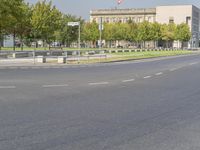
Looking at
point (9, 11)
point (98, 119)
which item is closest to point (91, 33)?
point (9, 11)

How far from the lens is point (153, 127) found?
864 cm

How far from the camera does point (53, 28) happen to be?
7175 centimetres

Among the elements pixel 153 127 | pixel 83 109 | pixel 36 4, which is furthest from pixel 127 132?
pixel 36 4

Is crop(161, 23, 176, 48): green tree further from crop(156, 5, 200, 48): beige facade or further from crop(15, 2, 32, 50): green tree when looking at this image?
crop(15, 2, 32, 50): green tree

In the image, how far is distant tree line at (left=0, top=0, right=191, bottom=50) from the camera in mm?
49506

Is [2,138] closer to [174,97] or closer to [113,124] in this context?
[113,124]

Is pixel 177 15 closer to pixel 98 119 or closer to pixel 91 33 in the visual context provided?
pixel 91 33

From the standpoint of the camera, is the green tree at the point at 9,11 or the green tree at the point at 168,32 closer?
the green tree at the point at 9,11

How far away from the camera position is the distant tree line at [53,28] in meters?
49.5

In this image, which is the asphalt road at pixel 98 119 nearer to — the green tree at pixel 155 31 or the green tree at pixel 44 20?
the green tree at pixel 44 20

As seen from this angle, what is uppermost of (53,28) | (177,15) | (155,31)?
(177,15)


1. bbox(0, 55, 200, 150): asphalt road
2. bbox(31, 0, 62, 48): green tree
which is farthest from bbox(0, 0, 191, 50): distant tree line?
bbox(0, 55, 200, 150): asphalt road

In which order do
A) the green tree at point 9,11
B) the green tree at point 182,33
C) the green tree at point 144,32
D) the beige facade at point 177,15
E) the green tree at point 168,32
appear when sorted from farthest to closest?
the beige facade at point 177,15 < the green tree at point 168,32 < the green tree at point 182,33 < the green tree at point 144,32 < the green tree at point 9,11

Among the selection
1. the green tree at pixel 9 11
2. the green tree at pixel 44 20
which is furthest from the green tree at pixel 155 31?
the green tree at pixel 9 11
